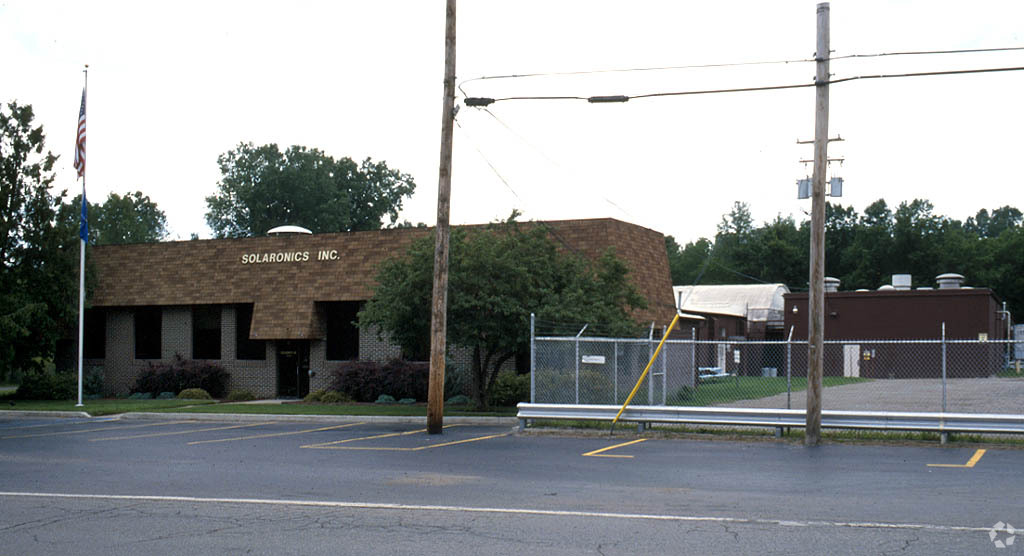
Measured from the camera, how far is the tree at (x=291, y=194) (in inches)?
2968

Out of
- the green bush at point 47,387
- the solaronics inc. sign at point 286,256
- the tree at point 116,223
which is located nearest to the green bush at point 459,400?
the solaronics inc. sign at point 286,256

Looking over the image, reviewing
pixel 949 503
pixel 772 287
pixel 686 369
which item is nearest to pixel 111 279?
pixel 686 369

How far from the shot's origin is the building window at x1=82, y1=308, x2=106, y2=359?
34.9m

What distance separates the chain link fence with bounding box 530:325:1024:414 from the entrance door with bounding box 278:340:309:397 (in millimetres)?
12196

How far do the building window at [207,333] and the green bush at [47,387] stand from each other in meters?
4.06

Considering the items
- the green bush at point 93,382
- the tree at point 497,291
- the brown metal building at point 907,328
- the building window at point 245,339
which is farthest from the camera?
the brown metal building at point 907,328

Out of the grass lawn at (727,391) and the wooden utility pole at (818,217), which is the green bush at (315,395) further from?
the wooden utility pole at (818,217)

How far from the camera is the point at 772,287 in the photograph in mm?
64688

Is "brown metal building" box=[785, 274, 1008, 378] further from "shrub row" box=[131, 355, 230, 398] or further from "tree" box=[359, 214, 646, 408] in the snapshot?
"shrub row" box=[131, 355, 230, 398]

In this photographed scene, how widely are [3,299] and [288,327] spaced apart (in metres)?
8.52

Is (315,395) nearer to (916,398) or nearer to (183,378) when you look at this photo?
(183,378)

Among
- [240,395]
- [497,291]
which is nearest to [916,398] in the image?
[497,291]

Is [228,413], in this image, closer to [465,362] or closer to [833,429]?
[465,362]

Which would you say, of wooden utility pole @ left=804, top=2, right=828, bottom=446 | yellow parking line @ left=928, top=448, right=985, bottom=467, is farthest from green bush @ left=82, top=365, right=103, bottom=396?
yellow parking line @ left=928, top=448, right=985, bottom=467
